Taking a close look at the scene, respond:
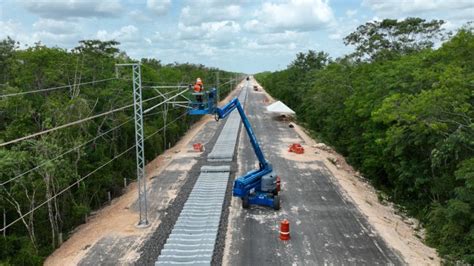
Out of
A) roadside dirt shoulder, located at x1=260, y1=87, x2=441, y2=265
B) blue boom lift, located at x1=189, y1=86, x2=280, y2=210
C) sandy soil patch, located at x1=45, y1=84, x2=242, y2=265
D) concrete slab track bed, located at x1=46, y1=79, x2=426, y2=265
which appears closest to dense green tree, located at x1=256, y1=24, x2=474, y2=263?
roadside dirt shoulder, located at x1=260, y1=87, x2=441, y2=265

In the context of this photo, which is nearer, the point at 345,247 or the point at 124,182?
the point at 345,247

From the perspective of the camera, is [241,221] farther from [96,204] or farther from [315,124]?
[315,124]

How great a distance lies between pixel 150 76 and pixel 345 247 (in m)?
28.9

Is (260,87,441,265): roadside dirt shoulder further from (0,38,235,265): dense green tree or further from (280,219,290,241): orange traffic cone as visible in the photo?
(0,38,235,265): dense green tree

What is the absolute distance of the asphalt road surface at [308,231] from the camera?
14469mm

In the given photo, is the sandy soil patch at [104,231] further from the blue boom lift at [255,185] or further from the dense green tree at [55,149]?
the blue boom lift at [255,185]

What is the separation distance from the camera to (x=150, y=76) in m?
38.8

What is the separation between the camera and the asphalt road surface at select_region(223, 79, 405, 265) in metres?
14.5

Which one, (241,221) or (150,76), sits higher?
(150,76)

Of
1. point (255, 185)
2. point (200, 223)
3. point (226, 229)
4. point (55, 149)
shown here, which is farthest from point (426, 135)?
point (55, 149)

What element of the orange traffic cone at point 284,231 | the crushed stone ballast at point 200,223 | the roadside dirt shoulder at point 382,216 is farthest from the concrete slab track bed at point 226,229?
the roadside dirt shoulder at point 382,216

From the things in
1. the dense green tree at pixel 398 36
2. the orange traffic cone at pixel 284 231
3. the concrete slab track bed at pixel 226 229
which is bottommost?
the concrete slab track bed at pixel 226 229

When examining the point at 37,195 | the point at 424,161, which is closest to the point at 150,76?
the point at 37,195

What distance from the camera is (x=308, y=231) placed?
55.8ft
